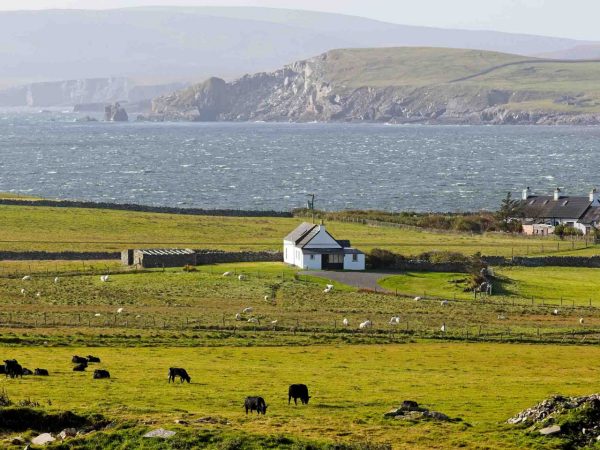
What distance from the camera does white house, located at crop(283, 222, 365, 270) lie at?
83.5m

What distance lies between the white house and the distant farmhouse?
32538 millimetres

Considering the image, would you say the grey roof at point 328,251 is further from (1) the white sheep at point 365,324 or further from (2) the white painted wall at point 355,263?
(1) the white sheep at point 365,324

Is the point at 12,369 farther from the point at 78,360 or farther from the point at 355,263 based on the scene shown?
the point at 355,263

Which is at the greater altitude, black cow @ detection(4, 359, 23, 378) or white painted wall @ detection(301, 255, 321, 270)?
white painted wall @ detection(301, 255, 321, 270)

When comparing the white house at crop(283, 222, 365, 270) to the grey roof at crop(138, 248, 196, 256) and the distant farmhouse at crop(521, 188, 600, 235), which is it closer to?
the grey roof at crop(138, 248, 196, 256)

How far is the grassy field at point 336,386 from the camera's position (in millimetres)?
32156

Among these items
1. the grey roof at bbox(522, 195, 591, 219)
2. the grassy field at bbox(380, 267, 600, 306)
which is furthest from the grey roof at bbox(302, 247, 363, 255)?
the grey roof at bbox(522, 195, 591, 219)

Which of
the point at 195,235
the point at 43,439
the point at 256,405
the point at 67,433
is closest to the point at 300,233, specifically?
the point at 195,235

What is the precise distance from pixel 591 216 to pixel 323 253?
39.8 m

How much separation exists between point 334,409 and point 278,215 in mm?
88006

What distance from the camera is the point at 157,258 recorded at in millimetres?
82188

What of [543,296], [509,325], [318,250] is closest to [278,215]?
[318,250]

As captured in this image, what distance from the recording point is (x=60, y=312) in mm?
62031

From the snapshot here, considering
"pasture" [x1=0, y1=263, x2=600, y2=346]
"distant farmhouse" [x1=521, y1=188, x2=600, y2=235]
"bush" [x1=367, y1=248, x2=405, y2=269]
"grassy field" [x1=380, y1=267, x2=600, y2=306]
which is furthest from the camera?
"distant farmhouse" [x1=521, y1=188, x2=600, y2=235]
